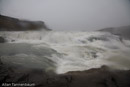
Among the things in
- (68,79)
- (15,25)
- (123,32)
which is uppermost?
(15,25)

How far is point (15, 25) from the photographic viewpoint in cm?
1605

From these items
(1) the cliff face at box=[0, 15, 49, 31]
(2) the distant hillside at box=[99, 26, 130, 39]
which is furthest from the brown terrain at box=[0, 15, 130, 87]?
(1) the cliff face at box=[0, 15, 49, 31]

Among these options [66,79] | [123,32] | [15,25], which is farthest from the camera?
[15,25]

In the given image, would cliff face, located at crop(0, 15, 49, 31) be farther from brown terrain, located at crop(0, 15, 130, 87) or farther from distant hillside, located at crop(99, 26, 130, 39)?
brown terrain, located at crop(0, 15, 130, 87)

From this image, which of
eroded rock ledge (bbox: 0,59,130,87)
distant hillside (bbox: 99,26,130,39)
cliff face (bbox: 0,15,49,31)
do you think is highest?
cliff face (bbox: 0,15,49,31)

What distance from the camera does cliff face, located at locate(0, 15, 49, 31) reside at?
14273 mm

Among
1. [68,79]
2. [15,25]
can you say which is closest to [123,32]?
[68,79]

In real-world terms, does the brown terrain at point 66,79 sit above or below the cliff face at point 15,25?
below

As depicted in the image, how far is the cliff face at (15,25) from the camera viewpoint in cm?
1427

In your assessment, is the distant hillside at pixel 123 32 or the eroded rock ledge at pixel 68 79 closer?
the eroded rock ledge at pixel 68 79

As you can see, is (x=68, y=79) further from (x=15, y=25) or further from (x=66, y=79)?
(x=15, y=25)

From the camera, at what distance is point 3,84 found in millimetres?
2623

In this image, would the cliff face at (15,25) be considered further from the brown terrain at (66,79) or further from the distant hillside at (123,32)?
the brown terrain at (66,79)

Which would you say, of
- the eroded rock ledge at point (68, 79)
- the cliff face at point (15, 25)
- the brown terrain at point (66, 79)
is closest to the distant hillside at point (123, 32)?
the brown terrain at point (66, 79)
